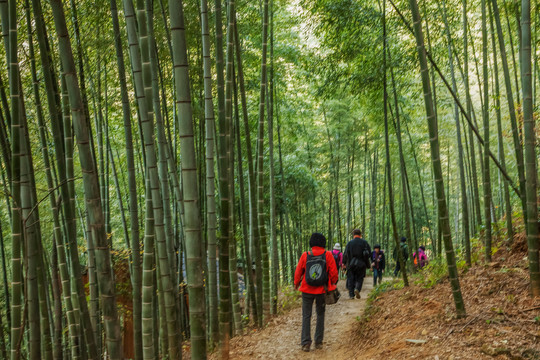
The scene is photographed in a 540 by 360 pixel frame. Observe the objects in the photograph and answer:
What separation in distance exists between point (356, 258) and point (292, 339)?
2310 millimetres

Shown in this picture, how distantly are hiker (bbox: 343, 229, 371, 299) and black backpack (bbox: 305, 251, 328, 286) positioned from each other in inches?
103

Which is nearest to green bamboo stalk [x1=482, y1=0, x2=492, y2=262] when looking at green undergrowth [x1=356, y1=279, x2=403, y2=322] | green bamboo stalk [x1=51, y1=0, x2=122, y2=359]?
green undergrowth [x1=356, y1=279, x2=403, y2=322]

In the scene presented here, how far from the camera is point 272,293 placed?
6.91 metres

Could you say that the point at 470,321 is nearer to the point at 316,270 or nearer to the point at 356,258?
the point at 316,270

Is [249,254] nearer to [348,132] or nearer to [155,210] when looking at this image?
[155,210]

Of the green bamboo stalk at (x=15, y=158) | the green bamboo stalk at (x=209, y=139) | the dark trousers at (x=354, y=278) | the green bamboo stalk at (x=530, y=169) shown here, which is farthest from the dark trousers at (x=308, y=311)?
the dark trousers at (x=354, y=278)

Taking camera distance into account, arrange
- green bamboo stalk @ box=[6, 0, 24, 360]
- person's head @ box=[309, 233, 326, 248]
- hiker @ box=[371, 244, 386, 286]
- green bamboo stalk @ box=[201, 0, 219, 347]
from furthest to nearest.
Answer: hiker @ box=[371, 244, 386, 286], person's head @ box=[309, 233, 326, 248], green bamboo stalk @ box=[201, 0, 219, 347], green bamboo stalk @ box=[6, 0, 24, 360]

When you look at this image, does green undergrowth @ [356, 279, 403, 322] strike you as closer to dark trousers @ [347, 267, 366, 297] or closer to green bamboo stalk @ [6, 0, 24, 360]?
dark trousers @ [347, 267, 366, 297]

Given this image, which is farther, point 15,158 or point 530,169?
point 530,169

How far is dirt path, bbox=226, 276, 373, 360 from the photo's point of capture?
4.23 m

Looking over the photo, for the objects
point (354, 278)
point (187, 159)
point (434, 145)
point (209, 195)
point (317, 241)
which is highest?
point (434, 145)

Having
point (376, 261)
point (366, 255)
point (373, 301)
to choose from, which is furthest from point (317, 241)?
point (376, 261)

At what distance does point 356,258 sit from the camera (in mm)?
6742

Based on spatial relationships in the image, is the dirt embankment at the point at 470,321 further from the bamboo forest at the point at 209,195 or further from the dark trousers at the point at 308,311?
the dark trousers at the point at 308,311
